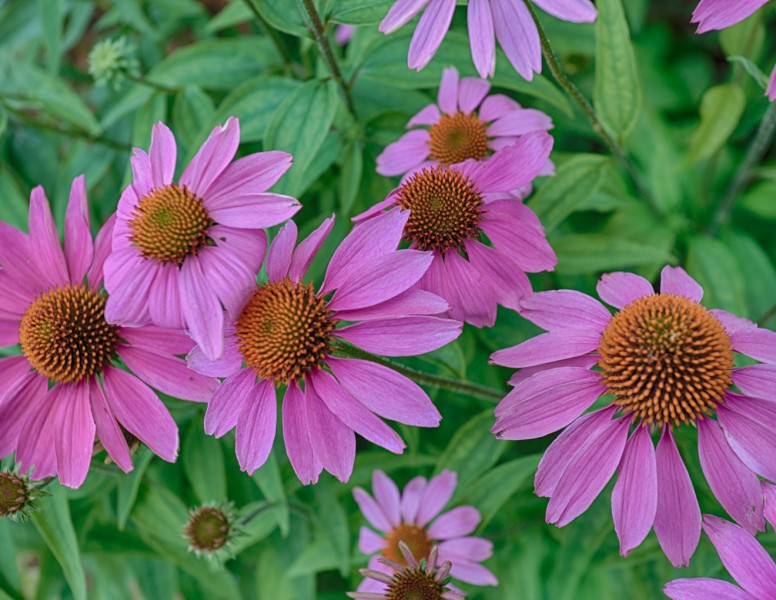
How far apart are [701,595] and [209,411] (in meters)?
0.75

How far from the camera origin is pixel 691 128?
232 centimetres

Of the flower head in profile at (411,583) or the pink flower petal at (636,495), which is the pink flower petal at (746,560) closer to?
the pink flower petal at (636,495)

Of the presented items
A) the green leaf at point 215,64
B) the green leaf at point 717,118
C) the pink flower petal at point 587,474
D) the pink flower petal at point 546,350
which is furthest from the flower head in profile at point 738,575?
the green leaf at point 215,64

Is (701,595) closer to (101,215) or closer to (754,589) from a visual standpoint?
(754,589)

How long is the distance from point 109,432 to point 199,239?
1.24 ft

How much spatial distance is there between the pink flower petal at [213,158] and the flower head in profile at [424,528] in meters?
0.80

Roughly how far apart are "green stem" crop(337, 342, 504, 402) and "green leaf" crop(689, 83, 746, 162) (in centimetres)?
97

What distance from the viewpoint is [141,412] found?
48.4 inches

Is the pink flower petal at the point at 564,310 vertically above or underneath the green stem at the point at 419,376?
above

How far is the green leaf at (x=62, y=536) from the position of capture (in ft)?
4.58

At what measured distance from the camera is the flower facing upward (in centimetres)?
103

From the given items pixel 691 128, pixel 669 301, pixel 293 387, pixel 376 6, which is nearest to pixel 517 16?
pixel 376 6

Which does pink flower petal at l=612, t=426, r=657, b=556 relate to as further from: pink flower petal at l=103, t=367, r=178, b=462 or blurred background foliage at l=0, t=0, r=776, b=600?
pink flower petal at l=103, t=367, r=178, b=462

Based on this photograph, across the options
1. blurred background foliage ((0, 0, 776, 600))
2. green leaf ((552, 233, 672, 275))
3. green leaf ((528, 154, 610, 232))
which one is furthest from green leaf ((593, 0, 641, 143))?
green leaf ((552, 233, 672, 275))
